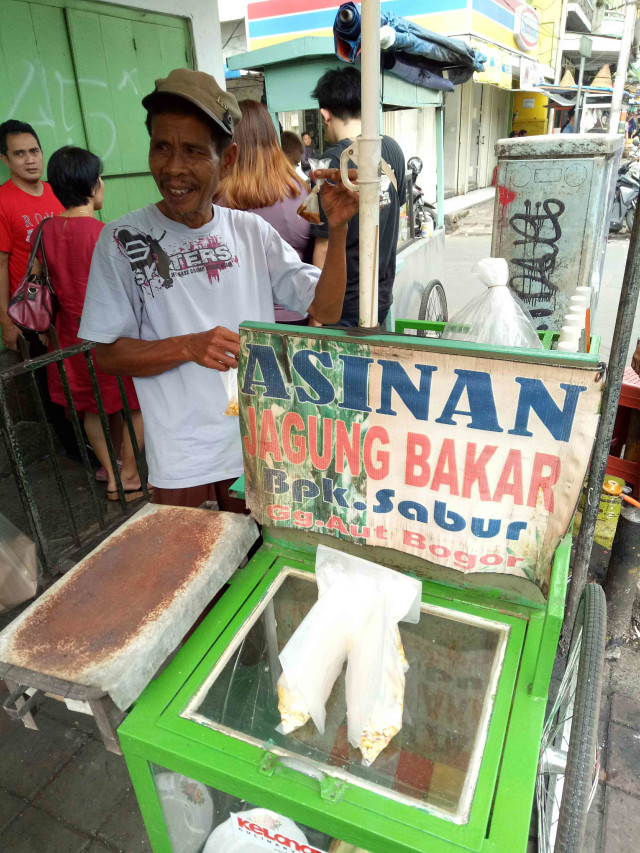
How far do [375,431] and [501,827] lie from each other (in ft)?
2.48

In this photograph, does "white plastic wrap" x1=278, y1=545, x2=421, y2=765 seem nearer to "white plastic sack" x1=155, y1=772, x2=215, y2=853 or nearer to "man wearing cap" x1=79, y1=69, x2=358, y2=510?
"white plastic sack" x1=155, y1=772, x2=215, y2=853

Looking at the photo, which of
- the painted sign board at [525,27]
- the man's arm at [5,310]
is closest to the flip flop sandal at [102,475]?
the man's arm at [5,310]

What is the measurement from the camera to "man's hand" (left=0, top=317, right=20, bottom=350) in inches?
142

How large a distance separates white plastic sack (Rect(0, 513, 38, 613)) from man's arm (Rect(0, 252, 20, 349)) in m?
1.58

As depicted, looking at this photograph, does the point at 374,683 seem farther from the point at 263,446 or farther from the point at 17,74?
the point at 17,74

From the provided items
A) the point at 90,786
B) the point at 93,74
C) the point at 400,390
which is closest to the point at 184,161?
the point at 400,390

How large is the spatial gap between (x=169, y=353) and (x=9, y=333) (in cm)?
258

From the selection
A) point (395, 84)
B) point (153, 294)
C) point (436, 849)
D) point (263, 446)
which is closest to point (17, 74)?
point (395, 84)

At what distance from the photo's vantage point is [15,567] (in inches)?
97.7

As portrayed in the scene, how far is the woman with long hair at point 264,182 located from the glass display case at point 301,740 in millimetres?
1875

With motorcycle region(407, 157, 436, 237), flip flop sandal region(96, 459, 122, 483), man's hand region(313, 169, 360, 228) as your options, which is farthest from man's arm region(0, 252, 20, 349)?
motorcycle region(407, 157, 436, 237)

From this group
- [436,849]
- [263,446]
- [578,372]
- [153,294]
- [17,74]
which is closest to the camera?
[436,849]

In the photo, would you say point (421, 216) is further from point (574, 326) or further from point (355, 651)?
point (355, 651)

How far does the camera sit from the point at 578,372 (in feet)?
3.63
